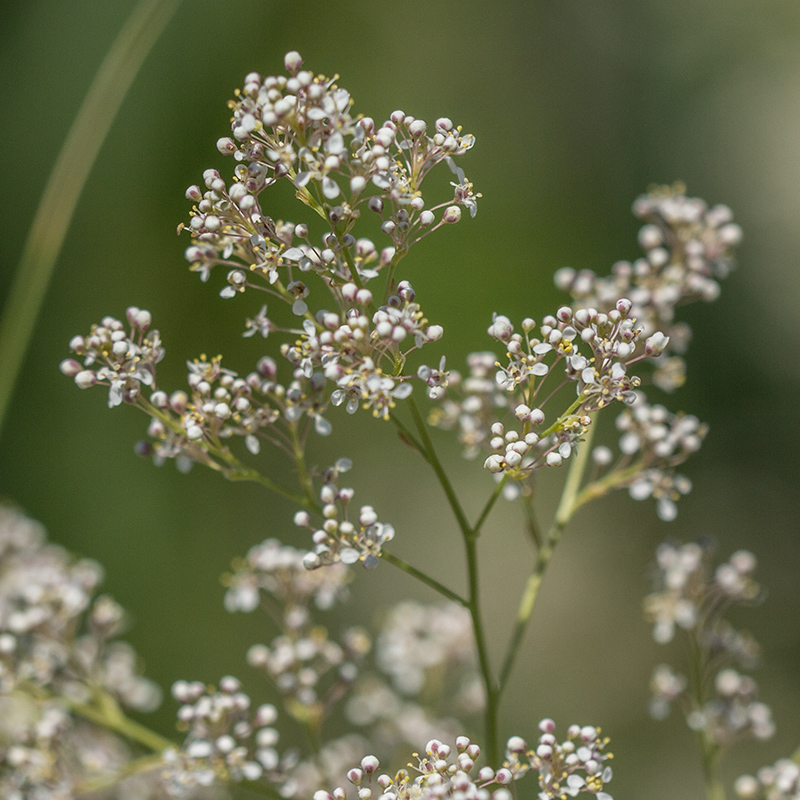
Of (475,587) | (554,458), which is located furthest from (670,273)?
(475,587)

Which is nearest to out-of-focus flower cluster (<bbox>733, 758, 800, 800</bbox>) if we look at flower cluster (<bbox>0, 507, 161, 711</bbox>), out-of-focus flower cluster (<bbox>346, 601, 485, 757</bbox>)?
out-of-focus flower cluster (<bbox>346, 601, 485, 757</bbox>)

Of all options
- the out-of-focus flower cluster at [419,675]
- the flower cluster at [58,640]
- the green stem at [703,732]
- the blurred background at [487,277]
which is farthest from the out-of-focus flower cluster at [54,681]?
the blurred background at [487,277]

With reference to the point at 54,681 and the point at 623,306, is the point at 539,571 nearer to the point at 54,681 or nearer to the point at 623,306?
the point at 623,306

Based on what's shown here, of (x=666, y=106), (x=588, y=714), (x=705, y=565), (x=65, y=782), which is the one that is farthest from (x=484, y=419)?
(x=666, y=106)

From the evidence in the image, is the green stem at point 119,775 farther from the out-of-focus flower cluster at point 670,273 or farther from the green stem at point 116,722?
the out-of-focus flower cluster at point 670,273

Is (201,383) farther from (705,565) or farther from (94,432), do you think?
(94,432)
